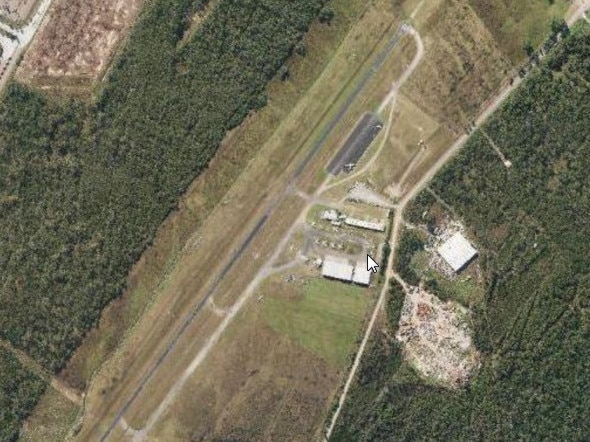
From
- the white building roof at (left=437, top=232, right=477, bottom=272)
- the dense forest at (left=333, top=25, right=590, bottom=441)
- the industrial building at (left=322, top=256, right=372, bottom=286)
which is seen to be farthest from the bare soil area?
the industrial building at (left=322, top=256, right=372, bottom=286)

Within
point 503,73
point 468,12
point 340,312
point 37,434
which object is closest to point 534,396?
point 340,312

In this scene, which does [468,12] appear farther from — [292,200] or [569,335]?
[569,335]

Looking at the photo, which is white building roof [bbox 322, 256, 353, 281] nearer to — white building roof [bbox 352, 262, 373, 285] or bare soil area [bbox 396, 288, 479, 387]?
white building roof [bbox 352, 262, 373, 285]

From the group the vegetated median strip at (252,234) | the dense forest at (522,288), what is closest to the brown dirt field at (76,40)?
the vegetated median strip at (252,234)

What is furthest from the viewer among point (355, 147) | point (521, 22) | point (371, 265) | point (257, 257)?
point (355, 147)

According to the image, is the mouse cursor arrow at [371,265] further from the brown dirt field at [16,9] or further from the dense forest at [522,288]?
the brown dirt field at [16,9]

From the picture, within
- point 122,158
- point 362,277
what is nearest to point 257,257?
point 362,277

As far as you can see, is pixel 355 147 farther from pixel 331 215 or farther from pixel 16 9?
pixel 16 9
